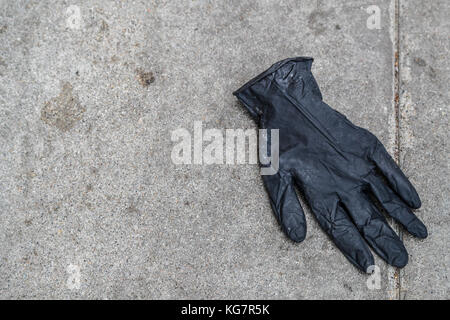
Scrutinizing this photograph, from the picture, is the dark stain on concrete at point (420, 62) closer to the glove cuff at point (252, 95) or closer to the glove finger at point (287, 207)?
the glove cuff at point (252, 95)

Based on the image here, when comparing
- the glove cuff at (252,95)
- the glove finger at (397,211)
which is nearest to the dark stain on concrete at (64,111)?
the glove cuff at (252,95)

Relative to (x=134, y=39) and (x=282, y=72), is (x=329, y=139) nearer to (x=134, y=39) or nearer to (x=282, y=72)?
(x=282, y=72)

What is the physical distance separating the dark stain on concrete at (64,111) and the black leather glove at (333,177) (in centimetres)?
114

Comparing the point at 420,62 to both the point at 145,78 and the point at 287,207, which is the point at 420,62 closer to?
the point at 287,207

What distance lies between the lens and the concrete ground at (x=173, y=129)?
8.38 ft

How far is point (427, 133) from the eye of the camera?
270cm

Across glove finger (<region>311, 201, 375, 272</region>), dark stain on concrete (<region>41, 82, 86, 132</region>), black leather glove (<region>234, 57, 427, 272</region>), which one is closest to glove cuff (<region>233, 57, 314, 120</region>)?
black leather glove (<region>234, 57, 427, 272</region>)

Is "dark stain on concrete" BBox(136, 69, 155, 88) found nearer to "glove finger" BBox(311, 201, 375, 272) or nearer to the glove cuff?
the glove cuff

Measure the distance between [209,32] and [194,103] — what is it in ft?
1.69

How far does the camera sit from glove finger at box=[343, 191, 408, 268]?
7.95 feet

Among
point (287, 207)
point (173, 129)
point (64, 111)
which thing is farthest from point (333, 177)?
point (64, 111)

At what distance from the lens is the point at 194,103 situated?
271cm

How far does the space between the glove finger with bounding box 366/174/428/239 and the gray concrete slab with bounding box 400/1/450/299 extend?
0.46 feet
